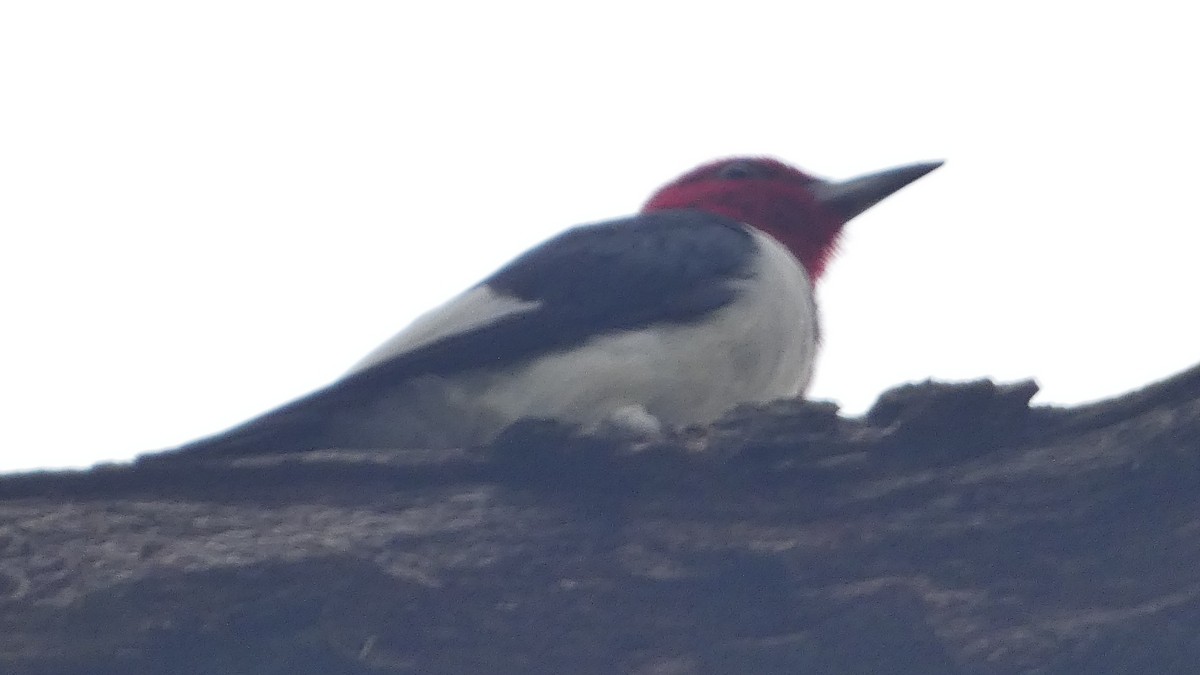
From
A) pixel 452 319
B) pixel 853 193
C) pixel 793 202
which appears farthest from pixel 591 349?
pixel 853 193

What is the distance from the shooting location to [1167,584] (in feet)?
11.6

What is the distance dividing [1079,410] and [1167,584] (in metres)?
0.48

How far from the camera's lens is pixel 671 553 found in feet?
12.2

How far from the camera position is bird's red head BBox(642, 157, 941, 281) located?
6.50 metres

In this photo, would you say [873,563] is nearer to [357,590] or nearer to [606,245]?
[357,590]

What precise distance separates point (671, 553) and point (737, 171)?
312 cm

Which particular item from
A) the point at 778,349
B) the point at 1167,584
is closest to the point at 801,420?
the point at 1167,584

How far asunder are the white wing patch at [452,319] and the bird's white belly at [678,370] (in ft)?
0.58

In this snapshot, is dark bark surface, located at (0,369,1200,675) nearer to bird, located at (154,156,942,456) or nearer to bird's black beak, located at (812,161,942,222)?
bird, located at (154,156,942,456)

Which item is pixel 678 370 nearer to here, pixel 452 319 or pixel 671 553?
pixel 452 319

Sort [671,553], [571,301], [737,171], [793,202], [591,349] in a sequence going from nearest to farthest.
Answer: [671,553]
[591,349]
[571,301]
[793,202]
[737,171]

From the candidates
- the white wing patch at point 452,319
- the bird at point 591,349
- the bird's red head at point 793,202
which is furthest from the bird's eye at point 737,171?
the white wing patch at point 452,319

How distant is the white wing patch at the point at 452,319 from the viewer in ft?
16.2

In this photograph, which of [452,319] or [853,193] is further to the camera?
[853,193]
